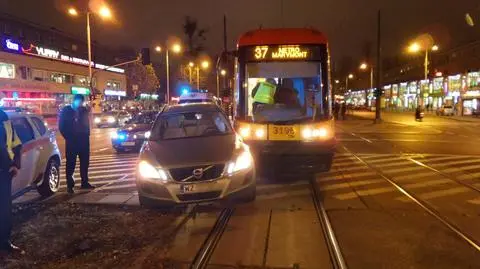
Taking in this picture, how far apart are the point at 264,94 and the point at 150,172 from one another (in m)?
4.27

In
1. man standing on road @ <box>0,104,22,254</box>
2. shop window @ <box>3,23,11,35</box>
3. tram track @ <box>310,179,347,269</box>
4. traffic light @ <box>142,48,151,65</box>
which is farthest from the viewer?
shop window @ <box>3,23,11,35</box>

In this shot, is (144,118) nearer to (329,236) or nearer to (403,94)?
(329,236)

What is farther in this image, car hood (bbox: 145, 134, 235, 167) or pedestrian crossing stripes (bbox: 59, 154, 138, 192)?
pedestrian crossing stripes (bbox: 59, 154, 138, 192)

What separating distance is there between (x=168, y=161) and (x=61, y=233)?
175 centimetres

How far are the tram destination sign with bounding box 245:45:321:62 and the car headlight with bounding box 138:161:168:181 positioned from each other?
425 centimetres

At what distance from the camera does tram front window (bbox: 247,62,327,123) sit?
10.9 metres

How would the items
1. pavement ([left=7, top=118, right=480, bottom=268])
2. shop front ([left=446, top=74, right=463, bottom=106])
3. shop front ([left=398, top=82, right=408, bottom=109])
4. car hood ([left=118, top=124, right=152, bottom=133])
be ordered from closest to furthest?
pavement ([left=7, top=118, right=480, bottom=268])
car hood ([left=118, top=124, right=152, bottom=133])
shop front ([left=446, top=74, right=463, bottom=106])
shop front ([left=398, top=82, right=408, bottom=109])

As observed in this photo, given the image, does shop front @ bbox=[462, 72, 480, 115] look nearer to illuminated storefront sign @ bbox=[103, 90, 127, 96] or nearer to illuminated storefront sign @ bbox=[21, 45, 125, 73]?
illuminated storefront sign @ bbox=[21, 45, 125, 73]

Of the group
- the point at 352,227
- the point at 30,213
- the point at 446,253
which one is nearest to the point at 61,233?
the point at 30,213

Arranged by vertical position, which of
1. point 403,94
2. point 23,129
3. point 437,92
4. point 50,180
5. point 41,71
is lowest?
point 50,180

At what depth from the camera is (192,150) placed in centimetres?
784

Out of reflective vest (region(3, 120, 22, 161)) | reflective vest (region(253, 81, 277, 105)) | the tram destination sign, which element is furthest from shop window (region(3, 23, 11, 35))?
reflective vest (region(3, 120, 22, 161))

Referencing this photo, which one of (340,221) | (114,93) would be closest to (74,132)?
(340,221)

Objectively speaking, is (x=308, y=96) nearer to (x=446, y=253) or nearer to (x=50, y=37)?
(x=446, y=253)
